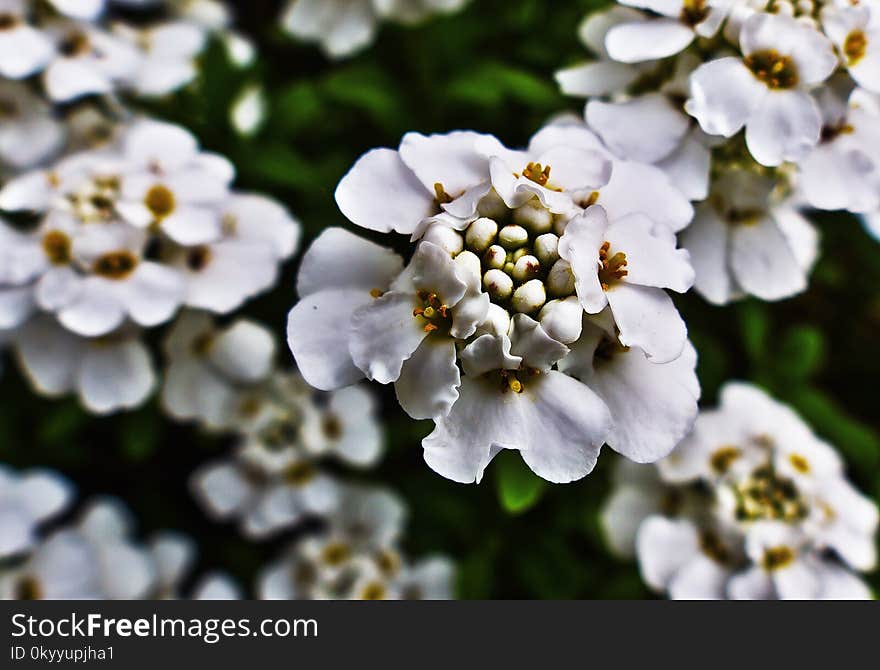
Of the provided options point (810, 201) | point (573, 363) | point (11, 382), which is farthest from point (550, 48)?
point (11, 382)

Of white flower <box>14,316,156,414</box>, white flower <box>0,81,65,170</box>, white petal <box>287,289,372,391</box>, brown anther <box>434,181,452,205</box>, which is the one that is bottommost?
white flower <box>14,316,156,414</box>

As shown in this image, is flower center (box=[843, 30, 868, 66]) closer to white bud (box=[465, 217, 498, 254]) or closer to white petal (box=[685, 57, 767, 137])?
white petal (box=[685, 57, 767, 137])

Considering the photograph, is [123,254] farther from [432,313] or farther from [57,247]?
[432,313]

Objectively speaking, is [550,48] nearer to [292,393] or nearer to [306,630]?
[292,393]

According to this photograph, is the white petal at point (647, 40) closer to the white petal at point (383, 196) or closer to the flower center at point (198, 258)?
the white petal at point (383, 196)

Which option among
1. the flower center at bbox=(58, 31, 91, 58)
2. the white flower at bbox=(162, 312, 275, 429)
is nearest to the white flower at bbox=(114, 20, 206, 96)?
the flower center at bbox=(58, 31, 91, 58)

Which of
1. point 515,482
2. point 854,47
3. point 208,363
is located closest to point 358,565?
point 208,363
